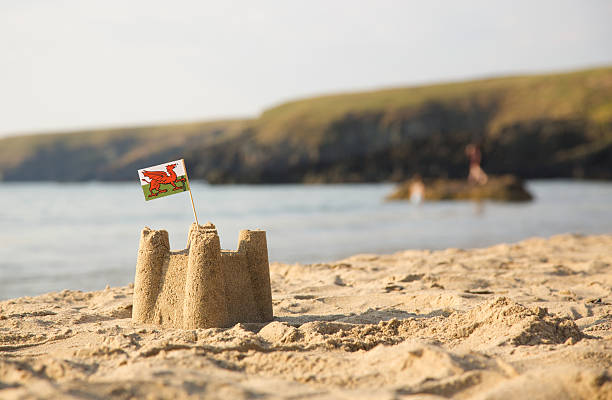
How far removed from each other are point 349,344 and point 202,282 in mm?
1310

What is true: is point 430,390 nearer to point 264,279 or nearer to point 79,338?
point 264,279

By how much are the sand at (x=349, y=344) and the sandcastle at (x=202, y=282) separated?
18 cm

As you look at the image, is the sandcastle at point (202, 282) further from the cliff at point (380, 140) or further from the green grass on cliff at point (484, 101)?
the green grass on cliff at point (484, 101)

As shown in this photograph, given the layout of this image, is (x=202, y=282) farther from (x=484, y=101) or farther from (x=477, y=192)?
(x=484, y=101)

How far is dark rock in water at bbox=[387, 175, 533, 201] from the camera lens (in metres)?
33.2

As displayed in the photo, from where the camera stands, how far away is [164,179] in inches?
224

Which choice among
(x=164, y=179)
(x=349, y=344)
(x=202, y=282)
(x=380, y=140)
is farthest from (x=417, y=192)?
(x=380, y=140)

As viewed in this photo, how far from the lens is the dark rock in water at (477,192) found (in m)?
33.2

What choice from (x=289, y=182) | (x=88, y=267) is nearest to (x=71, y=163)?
(x=289, y=182)

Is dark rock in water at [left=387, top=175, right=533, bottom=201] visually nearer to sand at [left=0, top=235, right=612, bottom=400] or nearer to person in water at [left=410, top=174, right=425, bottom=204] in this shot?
person in water at [left=410, top=174, right=425, bottom=204]

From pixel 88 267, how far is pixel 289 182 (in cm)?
6032

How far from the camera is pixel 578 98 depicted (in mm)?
94125

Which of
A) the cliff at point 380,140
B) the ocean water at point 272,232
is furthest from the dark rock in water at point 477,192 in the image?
the cliff at point 380,140

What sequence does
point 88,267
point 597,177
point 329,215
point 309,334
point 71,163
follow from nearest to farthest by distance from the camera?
point 309,334 → point 88,267 → point 329,215 → point 597,177 → point 71,163
